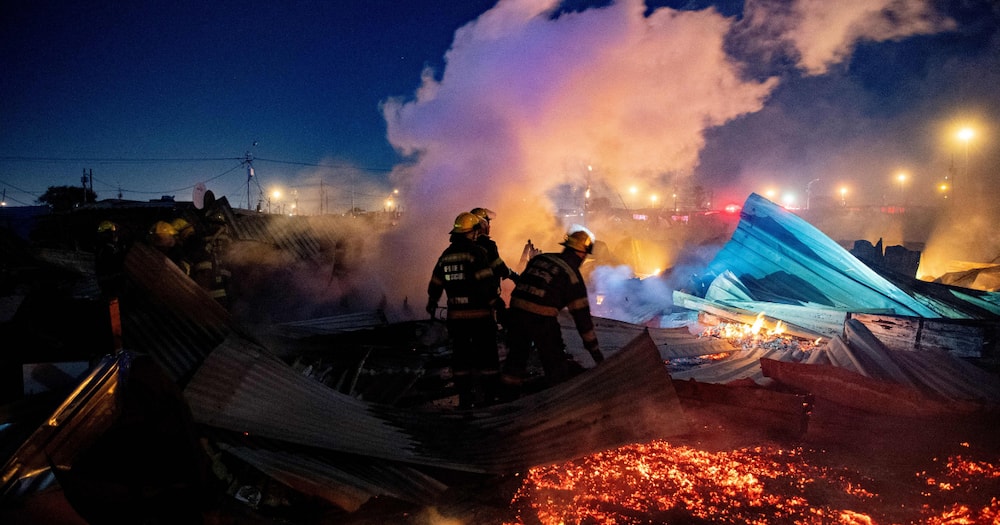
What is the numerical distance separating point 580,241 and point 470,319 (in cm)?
115

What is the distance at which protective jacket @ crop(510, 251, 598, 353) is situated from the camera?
3.72 meters

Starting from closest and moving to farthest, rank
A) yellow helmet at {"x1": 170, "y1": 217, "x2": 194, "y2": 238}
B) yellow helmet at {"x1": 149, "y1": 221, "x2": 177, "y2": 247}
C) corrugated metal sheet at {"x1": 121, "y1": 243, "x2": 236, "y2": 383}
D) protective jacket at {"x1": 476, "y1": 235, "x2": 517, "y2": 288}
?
corrugated metal sheet at {"x1": 121, "y1": 243, "x2": 236, "y2": 383}, protective jacket at {"x1": 476, "y1": 235, "x2": 517, "y2": 288}, yellow helmet at {"x1": 149, "y1": 221, "x2": 177, "y2": 247}, yellow helmet at {"x1": 170, "y1": 217, "x2": 194, "y2": 238}

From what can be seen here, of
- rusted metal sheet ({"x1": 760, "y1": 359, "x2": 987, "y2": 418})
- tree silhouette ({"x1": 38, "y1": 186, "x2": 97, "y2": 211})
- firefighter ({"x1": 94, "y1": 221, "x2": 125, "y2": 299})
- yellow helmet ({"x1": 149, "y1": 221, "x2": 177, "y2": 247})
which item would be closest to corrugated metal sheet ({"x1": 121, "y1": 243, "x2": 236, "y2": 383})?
firefighter ({"x1": 94, "y1": 221, "x2": 125, "y2": 299})

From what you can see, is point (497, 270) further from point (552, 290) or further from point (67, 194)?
point (67, 194)

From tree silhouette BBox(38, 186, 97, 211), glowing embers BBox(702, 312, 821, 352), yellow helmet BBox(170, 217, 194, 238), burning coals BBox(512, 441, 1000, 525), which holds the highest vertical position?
tree silhouette BBox(38, 186, 97, 211)

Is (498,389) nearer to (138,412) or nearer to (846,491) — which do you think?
(846,491)

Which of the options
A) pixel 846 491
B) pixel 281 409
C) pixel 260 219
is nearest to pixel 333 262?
pixel 260 219

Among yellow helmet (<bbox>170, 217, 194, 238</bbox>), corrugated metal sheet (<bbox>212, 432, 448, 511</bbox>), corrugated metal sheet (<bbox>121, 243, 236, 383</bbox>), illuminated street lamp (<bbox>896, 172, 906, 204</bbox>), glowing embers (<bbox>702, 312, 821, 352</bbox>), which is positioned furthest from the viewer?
illuminated street lamp (<bbox>896, 172, 906, 204</bbox>)

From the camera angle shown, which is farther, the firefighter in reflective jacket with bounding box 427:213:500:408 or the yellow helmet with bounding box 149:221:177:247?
the yellow helmet with bounding box 149:221:177:247

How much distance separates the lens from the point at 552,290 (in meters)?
3.79

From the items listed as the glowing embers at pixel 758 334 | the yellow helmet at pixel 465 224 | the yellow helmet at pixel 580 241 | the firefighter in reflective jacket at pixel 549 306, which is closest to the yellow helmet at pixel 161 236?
the yellow helmet at pixel 465 224

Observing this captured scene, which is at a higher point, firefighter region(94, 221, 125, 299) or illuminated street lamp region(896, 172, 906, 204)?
illuminated street lamp region(896, 172, 906, 204)

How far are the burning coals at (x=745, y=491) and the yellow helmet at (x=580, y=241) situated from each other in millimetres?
1614

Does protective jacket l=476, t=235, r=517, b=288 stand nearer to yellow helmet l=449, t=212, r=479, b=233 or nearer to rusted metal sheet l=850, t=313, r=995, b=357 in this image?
yellow helmet l=449, t=212, r=479, b=233
